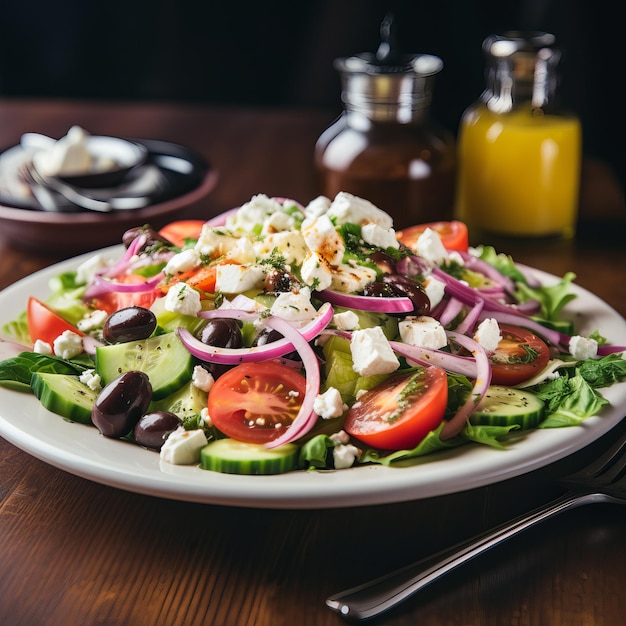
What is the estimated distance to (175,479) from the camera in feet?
5.72

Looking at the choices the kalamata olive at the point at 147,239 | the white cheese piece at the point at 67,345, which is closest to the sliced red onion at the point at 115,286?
the kalamata olive at the point at 147,239

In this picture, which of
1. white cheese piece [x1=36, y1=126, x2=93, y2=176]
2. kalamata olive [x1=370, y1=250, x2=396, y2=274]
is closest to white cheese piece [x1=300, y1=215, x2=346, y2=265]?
kalamata olive [x1=370, y1=250, x2=396, y2=274]

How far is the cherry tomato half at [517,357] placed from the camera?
2.29 m

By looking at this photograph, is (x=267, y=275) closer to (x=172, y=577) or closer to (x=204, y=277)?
(x=204, y=277)

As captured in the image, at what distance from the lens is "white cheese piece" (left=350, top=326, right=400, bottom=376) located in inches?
82.7

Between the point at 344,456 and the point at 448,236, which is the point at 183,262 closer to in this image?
the point at 344,456

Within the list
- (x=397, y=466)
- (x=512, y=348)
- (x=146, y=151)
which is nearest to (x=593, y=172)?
(x=146, y=151)

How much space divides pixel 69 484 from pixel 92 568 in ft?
1.17

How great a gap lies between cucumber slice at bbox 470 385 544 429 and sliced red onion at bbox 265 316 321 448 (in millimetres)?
360

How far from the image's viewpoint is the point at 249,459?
1.84m

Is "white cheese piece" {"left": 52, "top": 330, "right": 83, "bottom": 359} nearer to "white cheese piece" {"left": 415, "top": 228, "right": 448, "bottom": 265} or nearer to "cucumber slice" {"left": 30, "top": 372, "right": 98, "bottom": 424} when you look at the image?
"cucumber slice" {"left": 30, "top": 372, "right": 98, "bottom": 424}

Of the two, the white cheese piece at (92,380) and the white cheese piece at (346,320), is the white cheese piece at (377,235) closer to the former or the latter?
the white cheese piece at (346,320)

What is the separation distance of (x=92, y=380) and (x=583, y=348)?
1276 millimetres

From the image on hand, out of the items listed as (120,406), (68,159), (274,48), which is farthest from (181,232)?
(274,48)
